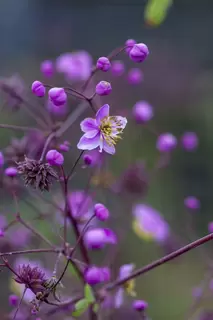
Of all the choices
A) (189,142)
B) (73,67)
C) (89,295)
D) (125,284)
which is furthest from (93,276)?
(73,67)

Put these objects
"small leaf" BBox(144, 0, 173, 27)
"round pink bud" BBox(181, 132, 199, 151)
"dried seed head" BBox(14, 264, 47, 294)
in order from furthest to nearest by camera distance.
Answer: "round pink bud" BBox(181, 132, 199, 151)
"small leaf" BBox(144, 0, 173, 27)
"dried seed head" BBox(14, 264, 47, 294)

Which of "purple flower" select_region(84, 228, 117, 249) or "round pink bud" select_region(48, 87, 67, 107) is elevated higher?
"round pink bud" select_region(48, 87, 67, 107)

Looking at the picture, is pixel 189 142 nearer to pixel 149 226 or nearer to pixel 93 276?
pixel 149 226

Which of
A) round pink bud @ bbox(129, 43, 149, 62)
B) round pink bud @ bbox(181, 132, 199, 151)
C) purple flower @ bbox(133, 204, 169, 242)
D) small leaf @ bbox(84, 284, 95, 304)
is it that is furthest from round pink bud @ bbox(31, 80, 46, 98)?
purple flower @ bbox(133, 204, 169, 242)

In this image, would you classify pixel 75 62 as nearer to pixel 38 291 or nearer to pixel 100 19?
pixel 38 291

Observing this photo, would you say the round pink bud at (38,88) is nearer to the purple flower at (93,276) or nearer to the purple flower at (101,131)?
the purple flower at (101,131)

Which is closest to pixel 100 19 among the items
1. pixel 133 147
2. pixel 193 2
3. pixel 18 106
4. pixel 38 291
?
pixel 193 2

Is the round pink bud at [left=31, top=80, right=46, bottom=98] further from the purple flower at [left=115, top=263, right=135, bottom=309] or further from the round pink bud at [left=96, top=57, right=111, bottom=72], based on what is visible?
the purple flower at [left=115, top=263, right=135, bottom=309]

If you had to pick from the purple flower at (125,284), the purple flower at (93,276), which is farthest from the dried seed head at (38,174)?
the purple flower at (125,284)
